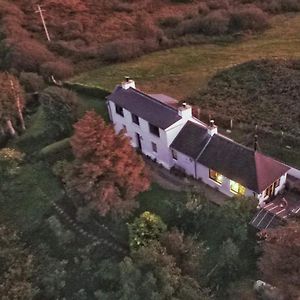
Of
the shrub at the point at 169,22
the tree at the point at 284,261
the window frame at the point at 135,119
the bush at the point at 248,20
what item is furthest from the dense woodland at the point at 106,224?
the shrub at the point at 169,22

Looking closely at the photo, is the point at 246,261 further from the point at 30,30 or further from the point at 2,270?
the point at 30,30

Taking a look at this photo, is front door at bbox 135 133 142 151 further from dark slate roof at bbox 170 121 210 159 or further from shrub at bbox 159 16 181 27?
shrub at bbox 159 16 181 27

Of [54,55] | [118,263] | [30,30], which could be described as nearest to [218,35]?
[54,55]

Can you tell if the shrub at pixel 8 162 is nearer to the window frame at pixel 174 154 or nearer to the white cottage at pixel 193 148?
the white cottage at pixel 193 148

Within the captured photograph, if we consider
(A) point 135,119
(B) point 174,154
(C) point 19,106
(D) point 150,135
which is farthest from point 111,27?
(B) point 174,154

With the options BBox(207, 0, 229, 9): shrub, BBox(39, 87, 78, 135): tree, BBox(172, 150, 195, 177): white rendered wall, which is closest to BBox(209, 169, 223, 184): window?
BBox(172, 150, 195, 177): white rendered wall

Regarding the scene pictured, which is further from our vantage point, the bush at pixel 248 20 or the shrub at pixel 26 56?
the bush at pixel 248 20
